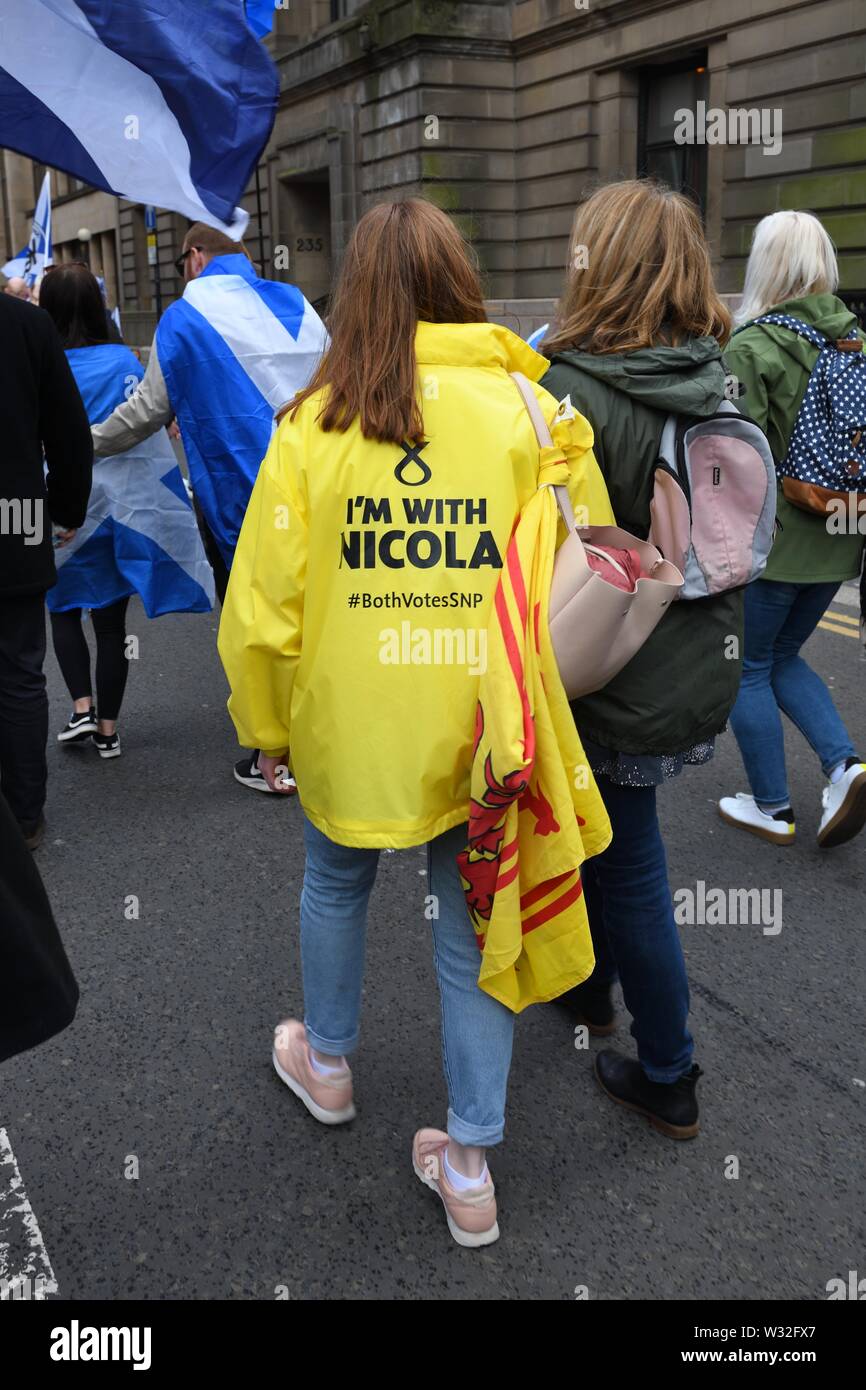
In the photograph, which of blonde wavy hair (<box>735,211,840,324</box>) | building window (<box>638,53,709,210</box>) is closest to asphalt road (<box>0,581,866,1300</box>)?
blonde wavy hair (<box>735,211,840,324</box>)

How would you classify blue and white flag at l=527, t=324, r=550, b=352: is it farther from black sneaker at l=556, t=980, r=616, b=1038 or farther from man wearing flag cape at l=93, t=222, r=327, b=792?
man wearing flag cape at l=93, t=222, r=327, b=792

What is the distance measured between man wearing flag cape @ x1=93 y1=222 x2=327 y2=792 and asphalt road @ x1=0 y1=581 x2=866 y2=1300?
1362mm

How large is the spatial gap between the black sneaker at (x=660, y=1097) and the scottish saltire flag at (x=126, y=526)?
10.2 ft

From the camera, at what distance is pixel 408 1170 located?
2.62m

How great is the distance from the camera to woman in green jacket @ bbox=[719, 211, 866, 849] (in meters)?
3.81

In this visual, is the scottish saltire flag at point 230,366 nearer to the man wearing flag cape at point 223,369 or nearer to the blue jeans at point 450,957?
the man wearing flag cape at point 223,369

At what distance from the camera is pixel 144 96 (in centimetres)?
403

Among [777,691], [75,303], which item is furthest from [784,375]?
[75,303]

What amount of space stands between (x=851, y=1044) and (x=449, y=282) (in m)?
2.04

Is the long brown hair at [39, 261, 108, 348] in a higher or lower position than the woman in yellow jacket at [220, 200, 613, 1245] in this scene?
higher

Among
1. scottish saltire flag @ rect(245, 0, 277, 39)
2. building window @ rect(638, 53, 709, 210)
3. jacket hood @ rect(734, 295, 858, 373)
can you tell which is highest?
building window @ rect(638, 53, 709, 210)

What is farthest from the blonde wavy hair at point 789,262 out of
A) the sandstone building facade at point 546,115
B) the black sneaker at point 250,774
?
the sandstone building facade at point 546,115

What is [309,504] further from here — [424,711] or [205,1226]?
[205,1226]

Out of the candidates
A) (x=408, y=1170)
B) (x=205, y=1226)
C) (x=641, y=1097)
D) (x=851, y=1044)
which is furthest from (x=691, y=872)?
(x=205, y=1226)
